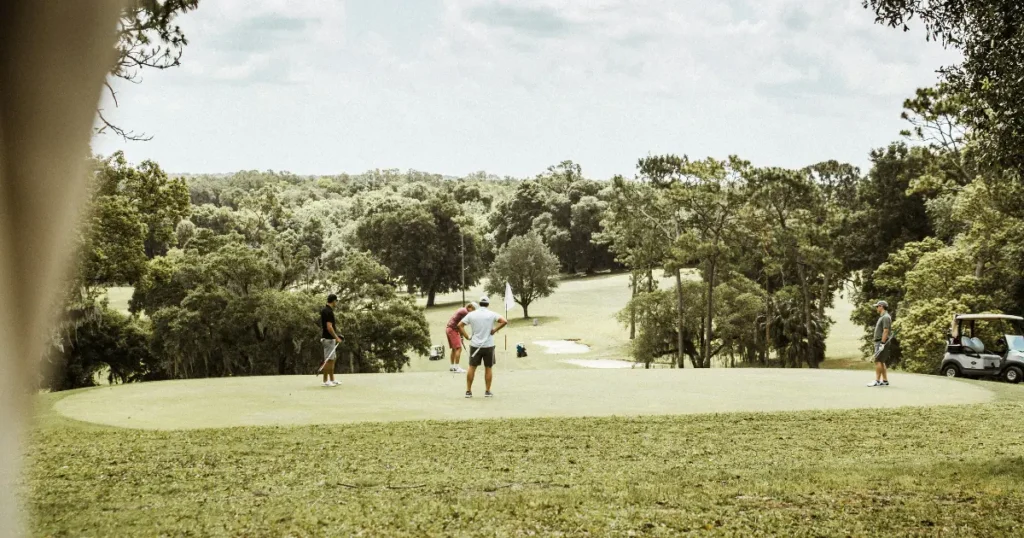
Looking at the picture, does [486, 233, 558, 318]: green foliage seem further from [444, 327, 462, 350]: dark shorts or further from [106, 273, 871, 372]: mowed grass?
[444, 327, 462, 350]: dark shorts

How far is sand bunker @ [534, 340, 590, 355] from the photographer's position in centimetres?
7144

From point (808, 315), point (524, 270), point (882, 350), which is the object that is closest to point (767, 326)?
point (808, 315)

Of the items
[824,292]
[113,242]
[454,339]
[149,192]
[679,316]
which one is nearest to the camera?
[454,339]

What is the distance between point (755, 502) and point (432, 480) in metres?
3.40

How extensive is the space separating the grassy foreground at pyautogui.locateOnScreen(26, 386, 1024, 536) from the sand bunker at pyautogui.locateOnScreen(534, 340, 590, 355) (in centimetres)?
5696

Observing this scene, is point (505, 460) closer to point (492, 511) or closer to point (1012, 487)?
point (492, 511)

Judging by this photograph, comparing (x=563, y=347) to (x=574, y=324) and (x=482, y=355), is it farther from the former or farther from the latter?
(x=482, y=355)

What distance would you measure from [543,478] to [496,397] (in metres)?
6.80

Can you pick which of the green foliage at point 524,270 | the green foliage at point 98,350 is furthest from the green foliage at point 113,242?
the green foliage at point 524,270

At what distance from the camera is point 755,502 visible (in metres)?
8.45

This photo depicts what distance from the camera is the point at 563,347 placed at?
73625mm

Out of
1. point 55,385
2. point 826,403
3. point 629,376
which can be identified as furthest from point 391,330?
point 826,403

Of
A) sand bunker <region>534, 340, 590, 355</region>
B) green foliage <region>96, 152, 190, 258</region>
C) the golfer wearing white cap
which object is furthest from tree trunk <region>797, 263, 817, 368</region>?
the golfer wearing white cap

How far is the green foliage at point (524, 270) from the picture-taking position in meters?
94.1
